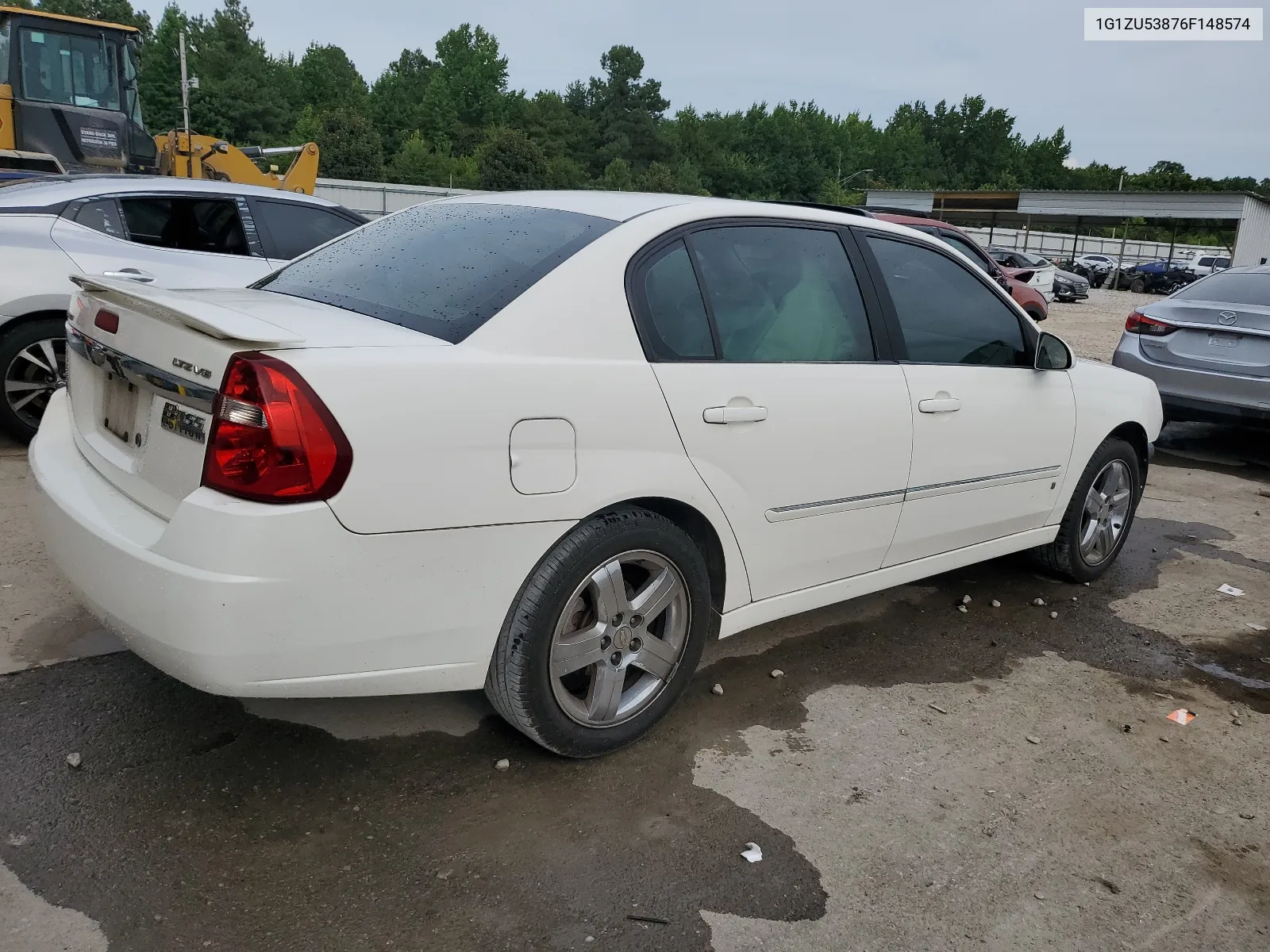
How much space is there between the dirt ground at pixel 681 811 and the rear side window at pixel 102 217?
2.84 m

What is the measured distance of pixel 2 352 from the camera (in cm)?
569

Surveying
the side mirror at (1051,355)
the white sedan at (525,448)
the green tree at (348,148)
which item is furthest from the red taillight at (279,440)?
the green tree at (348,148)

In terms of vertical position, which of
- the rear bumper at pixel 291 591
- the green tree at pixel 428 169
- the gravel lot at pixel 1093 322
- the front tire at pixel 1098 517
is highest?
the green tree at pixel 428 169

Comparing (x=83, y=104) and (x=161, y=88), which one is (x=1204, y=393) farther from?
(x=161, y=88)

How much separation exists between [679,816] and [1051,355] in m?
2.65

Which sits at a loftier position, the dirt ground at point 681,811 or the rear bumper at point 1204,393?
the rear bumper at point 1204,393

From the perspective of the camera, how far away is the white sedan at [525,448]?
2.39 m

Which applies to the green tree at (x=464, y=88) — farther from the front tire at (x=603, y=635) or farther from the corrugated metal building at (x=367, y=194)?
the front tire at (x=603, y=635)

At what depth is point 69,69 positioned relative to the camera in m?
13.8

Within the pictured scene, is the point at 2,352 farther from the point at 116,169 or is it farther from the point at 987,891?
the point at 116,169

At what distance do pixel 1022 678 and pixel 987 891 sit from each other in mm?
1443

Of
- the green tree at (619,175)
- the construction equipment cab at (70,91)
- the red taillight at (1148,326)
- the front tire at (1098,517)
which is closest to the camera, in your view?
the front tire at (1098,517)

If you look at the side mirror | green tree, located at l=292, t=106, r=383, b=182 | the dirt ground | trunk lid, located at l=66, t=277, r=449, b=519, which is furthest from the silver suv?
green tree, located at l=292, t=106, r=383, b=182

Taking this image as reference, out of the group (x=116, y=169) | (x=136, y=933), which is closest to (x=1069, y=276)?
(x=116, y=169)
